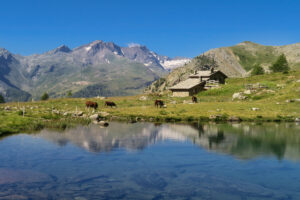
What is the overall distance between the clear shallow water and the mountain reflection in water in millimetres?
116

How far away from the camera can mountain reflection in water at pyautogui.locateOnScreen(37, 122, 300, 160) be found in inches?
1241

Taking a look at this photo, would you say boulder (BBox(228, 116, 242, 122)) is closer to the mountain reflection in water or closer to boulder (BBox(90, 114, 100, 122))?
the mountain reflection in water

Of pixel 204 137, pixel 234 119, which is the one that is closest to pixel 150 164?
pixel 204 137

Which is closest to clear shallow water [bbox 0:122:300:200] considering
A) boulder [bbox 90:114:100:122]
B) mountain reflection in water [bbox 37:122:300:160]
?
mountain reflection in water [bbox 37:122:300:160]

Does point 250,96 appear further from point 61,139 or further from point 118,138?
point 61,139

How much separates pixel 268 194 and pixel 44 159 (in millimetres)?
19688

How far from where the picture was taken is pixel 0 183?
20.0 m

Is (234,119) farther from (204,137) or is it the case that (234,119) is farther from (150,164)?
(150,164)

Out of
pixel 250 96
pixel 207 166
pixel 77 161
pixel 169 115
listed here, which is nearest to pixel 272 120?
pixel 169 115

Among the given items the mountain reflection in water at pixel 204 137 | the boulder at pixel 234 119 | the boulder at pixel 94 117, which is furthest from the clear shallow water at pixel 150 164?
the boulder at pixel 94 117

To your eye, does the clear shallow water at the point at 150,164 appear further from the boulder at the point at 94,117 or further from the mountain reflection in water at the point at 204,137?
the boulder at the point at 94,117

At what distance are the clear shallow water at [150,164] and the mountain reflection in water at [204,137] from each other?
4.6 inches

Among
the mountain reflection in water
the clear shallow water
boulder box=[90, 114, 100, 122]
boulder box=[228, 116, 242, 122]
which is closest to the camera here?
the clear shallow water

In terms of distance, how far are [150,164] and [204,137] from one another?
14.8m
